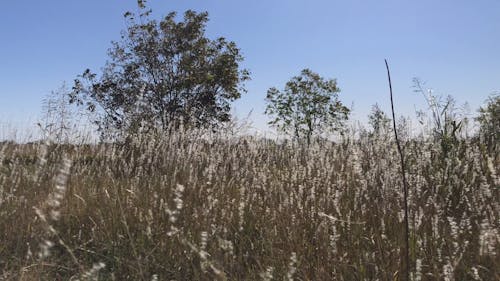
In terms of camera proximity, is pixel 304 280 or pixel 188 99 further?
pixel 188 99

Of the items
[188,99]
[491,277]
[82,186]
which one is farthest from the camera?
[188,99]

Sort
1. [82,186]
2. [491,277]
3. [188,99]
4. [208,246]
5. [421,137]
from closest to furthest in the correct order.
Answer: [491,277], [208,246], [82,186], [421,137], [188,99]

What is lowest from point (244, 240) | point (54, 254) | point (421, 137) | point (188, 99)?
point (54, 254)

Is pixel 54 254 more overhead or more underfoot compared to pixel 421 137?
more underfoot

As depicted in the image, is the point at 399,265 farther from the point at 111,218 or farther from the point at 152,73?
the point at 152,73

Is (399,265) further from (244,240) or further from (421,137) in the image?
(421,137)

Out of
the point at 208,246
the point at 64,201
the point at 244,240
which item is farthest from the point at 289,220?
the point at 64,201

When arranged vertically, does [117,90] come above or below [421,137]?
above

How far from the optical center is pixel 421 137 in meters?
4.89

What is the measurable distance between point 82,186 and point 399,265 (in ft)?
11.1

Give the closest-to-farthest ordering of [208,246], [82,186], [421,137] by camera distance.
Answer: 1. [208,246]
2. [82,186]
3. [421,137]

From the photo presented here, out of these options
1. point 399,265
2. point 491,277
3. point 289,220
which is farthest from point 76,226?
point 491,277

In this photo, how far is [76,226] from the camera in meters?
3.56

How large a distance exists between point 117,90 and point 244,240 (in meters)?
13.6
